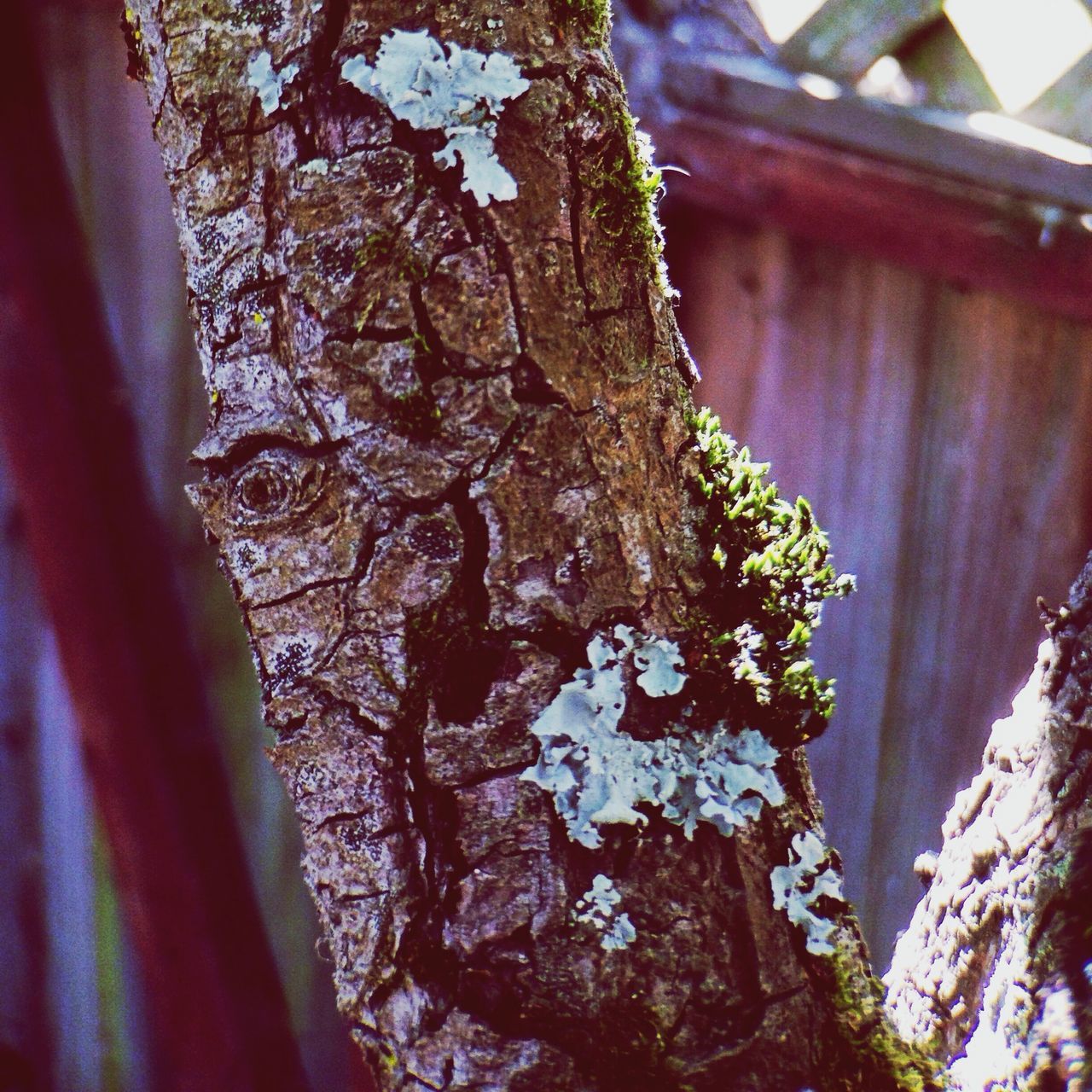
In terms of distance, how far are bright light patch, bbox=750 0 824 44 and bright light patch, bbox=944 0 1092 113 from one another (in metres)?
0.18

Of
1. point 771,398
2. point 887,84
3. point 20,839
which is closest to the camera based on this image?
point 887,84

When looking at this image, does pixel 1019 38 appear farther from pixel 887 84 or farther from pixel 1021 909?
pixel 1021 909

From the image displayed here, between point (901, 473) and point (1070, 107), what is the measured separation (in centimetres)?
54

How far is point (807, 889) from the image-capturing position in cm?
60

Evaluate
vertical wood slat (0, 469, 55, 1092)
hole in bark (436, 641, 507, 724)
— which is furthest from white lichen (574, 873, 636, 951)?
vertical wood slat (0, 469, 55, 1092)

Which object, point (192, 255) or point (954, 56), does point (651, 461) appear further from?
point (954, 56)

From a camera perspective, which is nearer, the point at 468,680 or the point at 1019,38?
the point at 468,680

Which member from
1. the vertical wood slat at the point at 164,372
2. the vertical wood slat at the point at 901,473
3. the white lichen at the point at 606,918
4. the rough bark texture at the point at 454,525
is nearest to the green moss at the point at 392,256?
the rough bark texture at the point at 454,525

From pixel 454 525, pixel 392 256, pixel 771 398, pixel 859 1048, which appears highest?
pixel 771 398

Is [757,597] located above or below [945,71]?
below

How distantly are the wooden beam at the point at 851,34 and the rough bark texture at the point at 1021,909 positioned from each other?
1.03 m

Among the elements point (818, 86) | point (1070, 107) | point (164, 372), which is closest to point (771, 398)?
point (818, 86)

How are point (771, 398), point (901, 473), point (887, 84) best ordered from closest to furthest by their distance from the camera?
point (887, 84) → point (901, 473) → point (771, 398)

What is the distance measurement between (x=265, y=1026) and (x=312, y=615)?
1.57 meters
